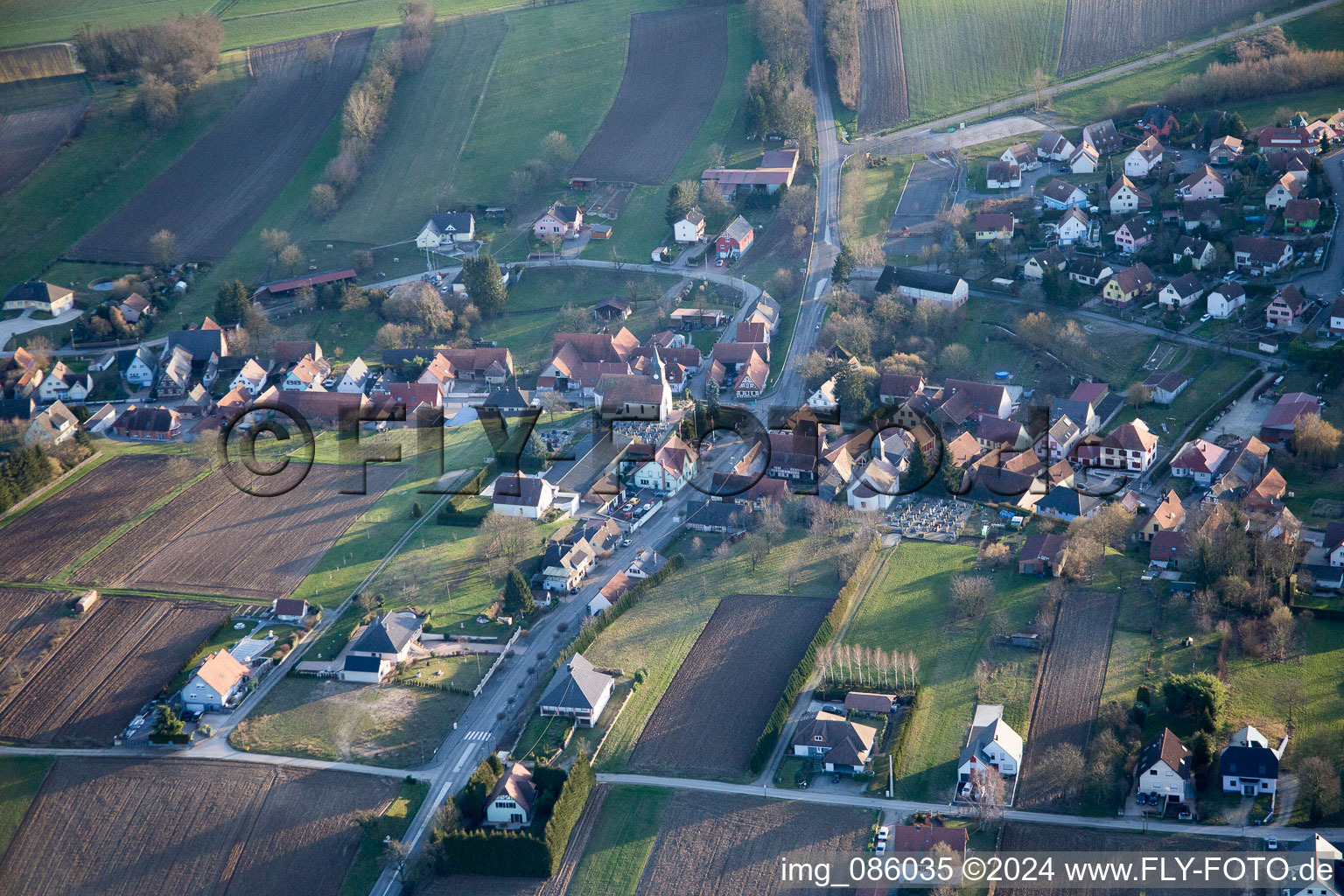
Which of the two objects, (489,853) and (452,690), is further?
(452,690)

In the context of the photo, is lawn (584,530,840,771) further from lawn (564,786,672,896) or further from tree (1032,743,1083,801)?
tree (1032,743,1083,801)

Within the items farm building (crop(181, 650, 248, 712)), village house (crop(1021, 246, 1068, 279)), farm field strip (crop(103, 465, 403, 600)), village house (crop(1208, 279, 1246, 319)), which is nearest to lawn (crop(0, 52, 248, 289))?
farm field strip (crop(103, 465, 403, 600))

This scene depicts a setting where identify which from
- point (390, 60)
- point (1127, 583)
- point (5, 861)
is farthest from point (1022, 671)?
point (390, 60)

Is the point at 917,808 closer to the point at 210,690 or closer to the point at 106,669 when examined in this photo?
the point at 210,690

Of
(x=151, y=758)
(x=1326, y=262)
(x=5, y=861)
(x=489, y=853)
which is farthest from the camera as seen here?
(x=1326, y=262)

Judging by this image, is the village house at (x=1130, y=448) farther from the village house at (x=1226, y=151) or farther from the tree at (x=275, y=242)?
the tree at (x=275, y=242)

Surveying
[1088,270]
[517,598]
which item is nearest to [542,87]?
[1088,270]

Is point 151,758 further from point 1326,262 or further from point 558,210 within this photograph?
point 1326,262

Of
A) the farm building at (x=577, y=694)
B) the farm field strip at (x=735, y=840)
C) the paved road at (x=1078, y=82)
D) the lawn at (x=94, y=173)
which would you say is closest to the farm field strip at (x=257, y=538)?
the farm building at (x=577, y=694)
